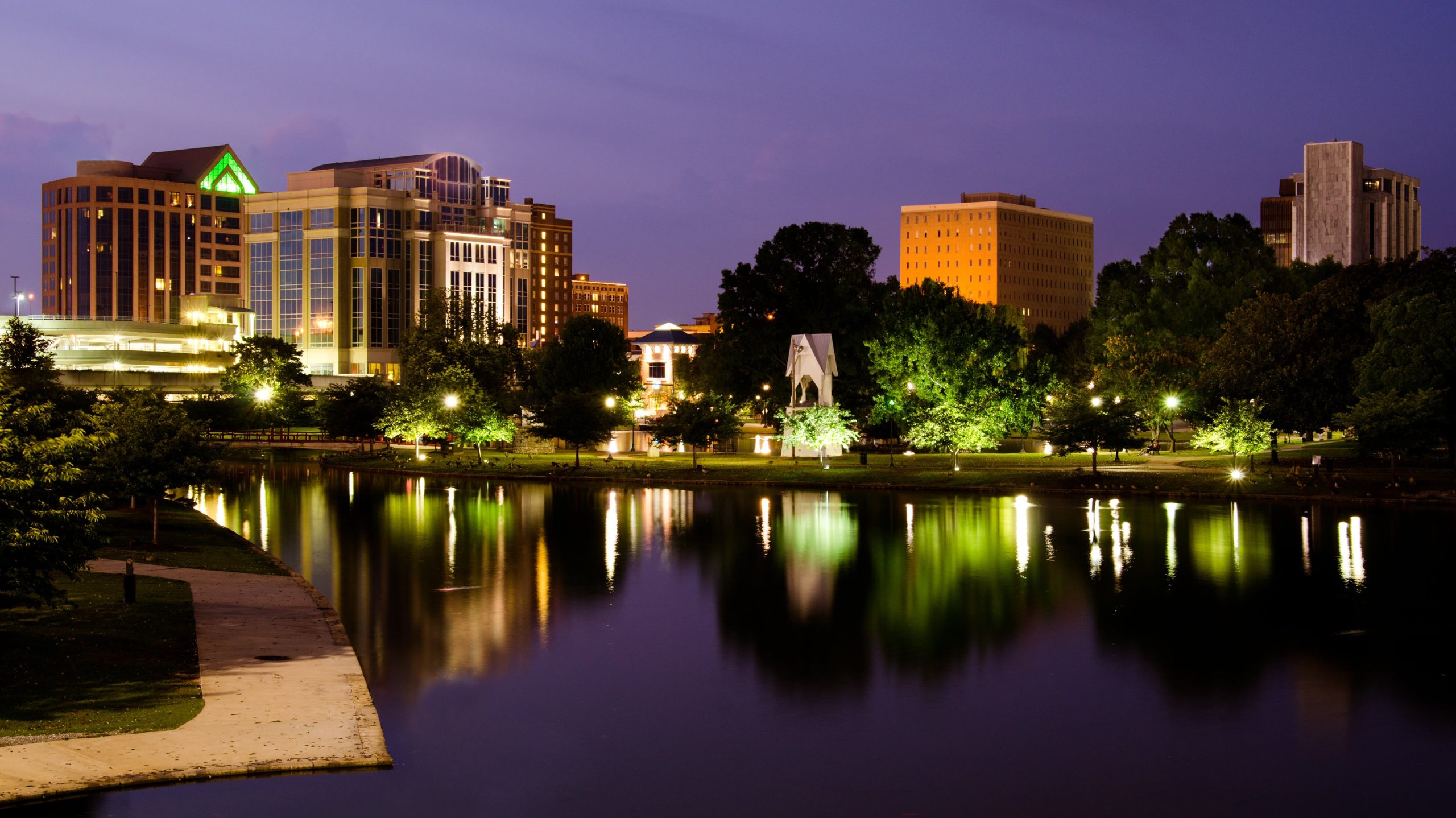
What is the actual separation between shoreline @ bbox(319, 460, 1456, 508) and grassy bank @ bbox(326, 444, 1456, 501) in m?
0.11

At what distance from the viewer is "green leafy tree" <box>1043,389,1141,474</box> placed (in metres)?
65.7

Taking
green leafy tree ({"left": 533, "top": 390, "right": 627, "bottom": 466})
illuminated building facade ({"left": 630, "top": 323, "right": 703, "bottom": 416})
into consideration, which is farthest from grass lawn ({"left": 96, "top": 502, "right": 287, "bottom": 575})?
illuminated building facade ({"left": 630, "top": 323, "right": 703, "bottom": 416})

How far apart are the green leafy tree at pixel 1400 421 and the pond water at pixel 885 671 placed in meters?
12.1

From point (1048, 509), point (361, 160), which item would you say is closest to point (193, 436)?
point (1048, 509)

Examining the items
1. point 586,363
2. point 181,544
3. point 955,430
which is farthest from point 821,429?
point 181,544

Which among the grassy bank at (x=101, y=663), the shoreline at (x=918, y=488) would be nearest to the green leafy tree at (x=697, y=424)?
the shoreline at (x=918, y=488)

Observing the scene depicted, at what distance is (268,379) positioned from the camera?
4646 inches

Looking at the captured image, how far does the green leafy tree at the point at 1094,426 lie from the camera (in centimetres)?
6569

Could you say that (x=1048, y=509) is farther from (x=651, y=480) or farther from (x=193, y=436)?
(x=193, y=436)

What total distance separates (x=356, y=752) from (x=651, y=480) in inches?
2043

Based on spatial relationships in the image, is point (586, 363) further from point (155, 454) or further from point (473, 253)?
point (473, 253)

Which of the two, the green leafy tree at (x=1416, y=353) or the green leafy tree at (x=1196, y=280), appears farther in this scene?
the green leafy tree at (x=1196, y=280)

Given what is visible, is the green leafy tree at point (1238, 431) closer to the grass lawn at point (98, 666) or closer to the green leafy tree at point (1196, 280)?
the green leafy tree at point (1196, 280)

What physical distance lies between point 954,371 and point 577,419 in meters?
23.4
